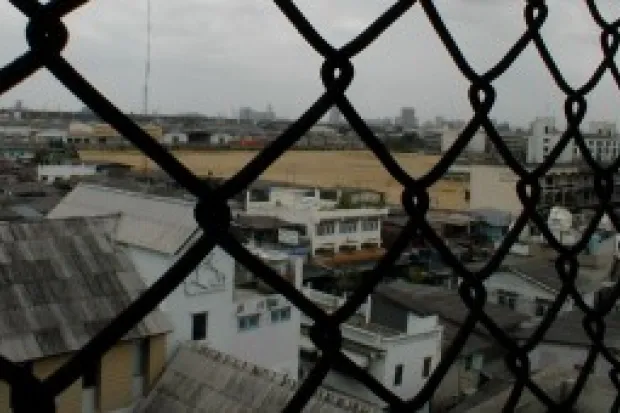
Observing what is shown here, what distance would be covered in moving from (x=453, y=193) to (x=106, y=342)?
26475 millimetres

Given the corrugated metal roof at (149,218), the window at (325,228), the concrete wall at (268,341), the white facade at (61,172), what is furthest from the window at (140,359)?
the white facade at (61,172)

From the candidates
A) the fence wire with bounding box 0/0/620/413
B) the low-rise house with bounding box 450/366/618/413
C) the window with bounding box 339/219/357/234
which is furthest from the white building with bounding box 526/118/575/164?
the fence wire with bounding box 0/0/620/413

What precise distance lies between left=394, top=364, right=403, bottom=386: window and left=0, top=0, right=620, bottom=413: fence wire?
727 centimetres

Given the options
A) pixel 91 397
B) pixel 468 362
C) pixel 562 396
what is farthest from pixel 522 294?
pixel 562 396

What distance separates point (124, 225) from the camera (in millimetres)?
5473

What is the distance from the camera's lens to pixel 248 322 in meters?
6.66

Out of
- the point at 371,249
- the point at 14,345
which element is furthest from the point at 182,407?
the point at 371,249

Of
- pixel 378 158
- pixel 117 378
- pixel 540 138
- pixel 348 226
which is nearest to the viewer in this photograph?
pixel 378 158

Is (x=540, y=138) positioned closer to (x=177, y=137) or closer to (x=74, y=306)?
(x=177, y=137)

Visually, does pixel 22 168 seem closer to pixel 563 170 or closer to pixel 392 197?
pixel 392 197

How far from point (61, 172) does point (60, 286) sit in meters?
20.4

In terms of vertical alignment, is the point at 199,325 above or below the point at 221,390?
below

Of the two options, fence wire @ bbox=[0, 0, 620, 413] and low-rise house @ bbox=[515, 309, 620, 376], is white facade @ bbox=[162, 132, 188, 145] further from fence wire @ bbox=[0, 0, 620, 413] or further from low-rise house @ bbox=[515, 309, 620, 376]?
fence wire @ bbox=[0, 0, 620, 413]

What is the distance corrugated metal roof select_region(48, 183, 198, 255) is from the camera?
5.31m
